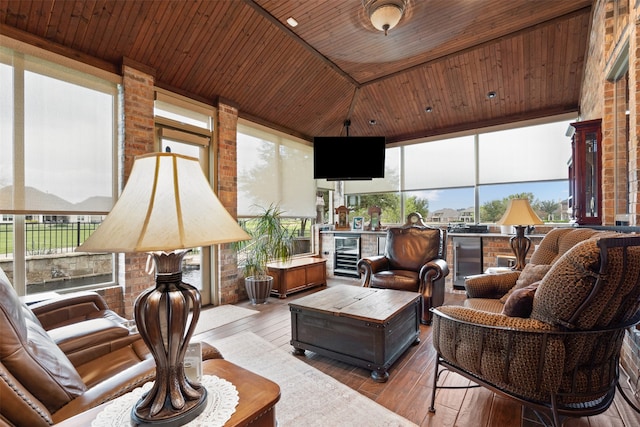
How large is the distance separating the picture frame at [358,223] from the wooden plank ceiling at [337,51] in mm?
1995

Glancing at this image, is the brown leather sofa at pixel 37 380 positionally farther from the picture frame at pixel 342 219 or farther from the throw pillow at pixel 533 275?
the picture frame at pixel 342 219

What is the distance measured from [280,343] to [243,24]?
136 inches

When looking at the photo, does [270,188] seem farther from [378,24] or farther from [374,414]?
[374,414]

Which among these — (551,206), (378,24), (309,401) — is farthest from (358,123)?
(309,401)

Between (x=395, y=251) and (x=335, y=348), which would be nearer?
(x=335, y=348)

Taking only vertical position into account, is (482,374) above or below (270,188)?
below

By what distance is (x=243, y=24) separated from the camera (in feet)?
11.1

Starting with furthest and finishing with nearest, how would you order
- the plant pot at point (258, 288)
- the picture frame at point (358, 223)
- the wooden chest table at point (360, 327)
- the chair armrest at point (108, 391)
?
the picture frame at point (358, 223)
the plant pot at point (258, 288)
the wooden chest table at point (360, 327)
the chair armrest at point (108, 391)

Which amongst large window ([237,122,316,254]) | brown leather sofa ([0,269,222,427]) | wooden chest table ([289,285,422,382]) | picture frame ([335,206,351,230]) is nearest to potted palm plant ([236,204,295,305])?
large window ([237,122,316,254])

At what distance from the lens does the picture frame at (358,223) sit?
592 centimetres

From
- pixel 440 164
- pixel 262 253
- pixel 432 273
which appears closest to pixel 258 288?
pixel 262 253

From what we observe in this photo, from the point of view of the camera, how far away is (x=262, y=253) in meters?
4.30

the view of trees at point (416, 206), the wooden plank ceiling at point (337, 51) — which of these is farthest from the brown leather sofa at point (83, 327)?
the view of trees at point (416, 206)

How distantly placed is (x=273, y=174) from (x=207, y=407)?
4.39 m
